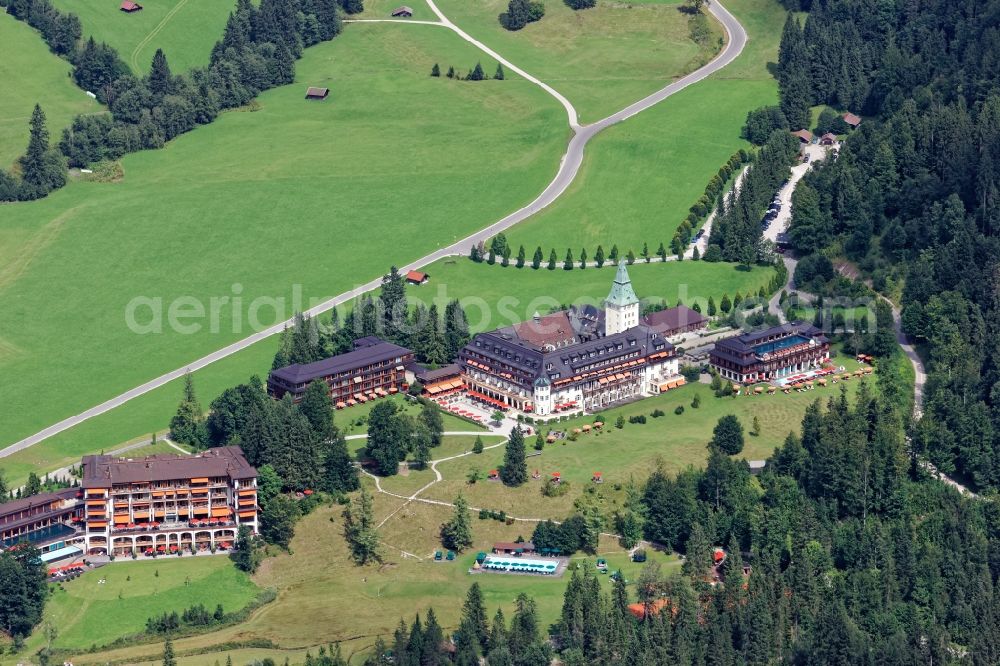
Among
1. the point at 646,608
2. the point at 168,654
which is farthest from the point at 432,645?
the point at 168,654

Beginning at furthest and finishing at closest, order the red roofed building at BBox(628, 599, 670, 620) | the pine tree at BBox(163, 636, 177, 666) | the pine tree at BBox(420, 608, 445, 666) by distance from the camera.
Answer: the red roofed building at BBox(628, 599, 670, 620) → the pine tree at BBox(163, 636, 177, 666) → the pine tree at BBox(420, 608, 445, 666)

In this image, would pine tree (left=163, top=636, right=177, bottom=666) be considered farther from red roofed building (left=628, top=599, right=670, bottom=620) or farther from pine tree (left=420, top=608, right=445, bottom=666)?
red roofed building (left=628, top=599, right=670, bottom=620)

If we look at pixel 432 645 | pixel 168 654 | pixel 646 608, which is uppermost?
pixel 646 608

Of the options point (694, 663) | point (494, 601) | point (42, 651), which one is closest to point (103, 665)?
point (42, 651)

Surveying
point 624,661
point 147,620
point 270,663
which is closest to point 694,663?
point 624,661

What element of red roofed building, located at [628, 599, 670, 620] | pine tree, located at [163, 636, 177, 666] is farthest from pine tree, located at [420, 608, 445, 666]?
pine tree, located at [163, 636, 177, 666]

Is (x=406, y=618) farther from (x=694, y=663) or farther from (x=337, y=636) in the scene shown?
(x=694, y=663)

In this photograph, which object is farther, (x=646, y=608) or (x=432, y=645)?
(x=646, y=608)

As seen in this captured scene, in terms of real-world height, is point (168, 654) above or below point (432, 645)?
below

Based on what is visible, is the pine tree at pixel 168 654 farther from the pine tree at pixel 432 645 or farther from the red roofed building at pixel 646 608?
the red roofed building at pixel 646 608

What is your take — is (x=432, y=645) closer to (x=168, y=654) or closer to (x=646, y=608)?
(x=646, y=608)
